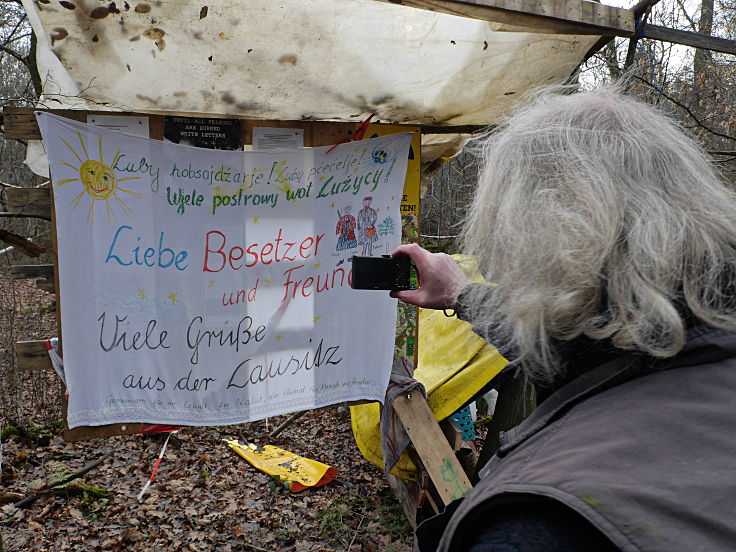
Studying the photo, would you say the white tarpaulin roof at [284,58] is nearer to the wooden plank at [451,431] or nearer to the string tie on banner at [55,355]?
the string tie on banner at [55,355]

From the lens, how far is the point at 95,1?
2.05 metres

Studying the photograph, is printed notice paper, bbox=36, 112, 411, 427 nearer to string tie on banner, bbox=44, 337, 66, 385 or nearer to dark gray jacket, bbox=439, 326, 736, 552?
string tie on banner, bbox=44, 337, 66, 385

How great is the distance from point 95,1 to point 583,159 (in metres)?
1.91

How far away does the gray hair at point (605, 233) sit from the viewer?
86 cm

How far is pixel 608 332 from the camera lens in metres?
0.86

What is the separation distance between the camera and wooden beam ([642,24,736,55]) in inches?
98.3

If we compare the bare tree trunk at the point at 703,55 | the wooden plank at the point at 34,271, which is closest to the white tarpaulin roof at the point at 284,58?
the wooden plank at the point at 34,271

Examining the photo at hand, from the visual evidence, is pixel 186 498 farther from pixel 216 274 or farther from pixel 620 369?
pixel 620 369

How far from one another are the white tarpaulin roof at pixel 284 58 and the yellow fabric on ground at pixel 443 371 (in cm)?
156

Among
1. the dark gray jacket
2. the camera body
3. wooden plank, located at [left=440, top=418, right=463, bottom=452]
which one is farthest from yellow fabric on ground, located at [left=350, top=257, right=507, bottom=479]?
the dark gray jacket

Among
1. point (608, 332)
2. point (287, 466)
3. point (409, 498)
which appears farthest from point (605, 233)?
point (287, 466)

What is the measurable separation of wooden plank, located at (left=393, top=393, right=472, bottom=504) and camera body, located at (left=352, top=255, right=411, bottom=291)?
1.34 metres

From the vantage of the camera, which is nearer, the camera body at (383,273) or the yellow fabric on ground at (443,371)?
the camera body at (383,273)

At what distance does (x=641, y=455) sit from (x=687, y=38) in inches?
98.5
